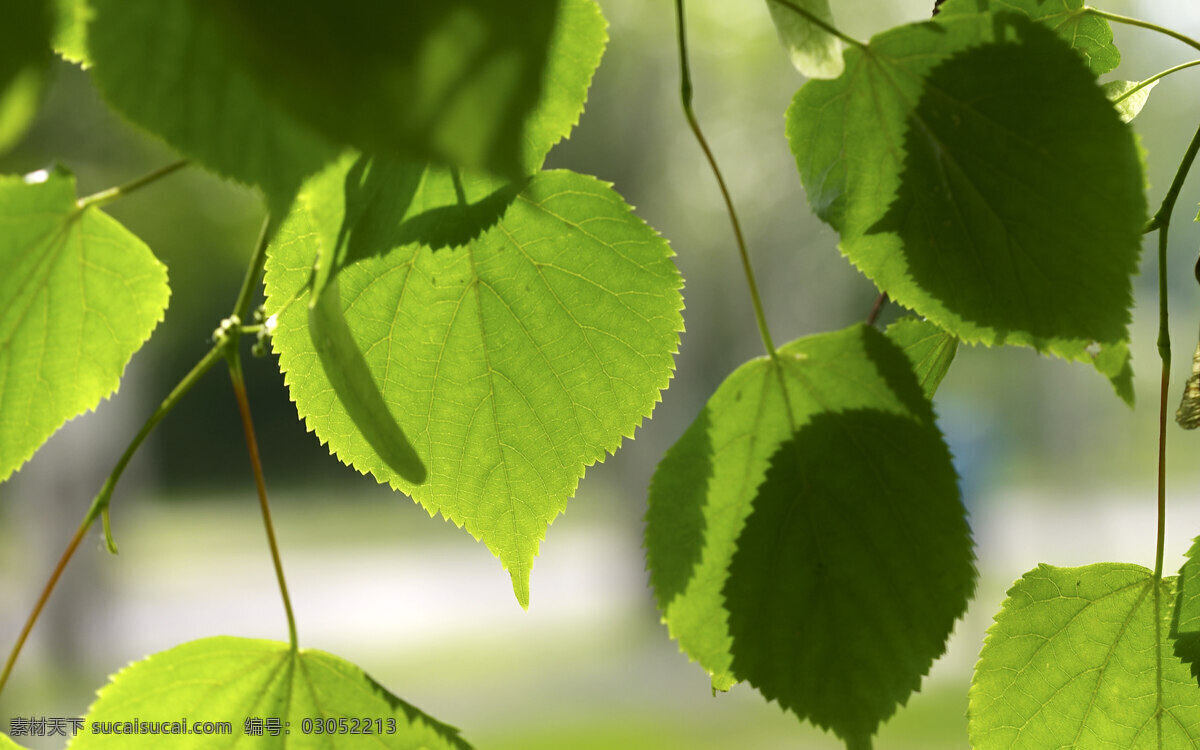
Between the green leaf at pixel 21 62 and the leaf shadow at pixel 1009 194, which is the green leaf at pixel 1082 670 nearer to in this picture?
the leaf shadow at pixel 1009 194

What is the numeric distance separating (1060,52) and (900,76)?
0.02m

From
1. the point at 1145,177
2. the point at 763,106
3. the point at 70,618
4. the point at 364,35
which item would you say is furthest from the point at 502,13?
the point at 70,618

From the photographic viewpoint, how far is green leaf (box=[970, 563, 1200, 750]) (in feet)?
0.66

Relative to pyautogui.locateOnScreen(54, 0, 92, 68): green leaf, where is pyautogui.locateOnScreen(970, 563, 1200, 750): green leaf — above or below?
below

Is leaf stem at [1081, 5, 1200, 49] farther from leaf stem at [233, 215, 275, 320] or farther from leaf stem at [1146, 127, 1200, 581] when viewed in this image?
leaf stem at [233, 215, 275, 320]

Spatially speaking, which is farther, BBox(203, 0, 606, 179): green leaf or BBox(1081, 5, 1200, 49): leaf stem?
BBox(1081, 5, 1200, 49): leaf stem

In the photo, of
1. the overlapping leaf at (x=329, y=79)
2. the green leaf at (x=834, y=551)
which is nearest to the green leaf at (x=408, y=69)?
the overlapping leaf at (x=329, y=79)

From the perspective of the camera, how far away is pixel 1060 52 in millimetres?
145

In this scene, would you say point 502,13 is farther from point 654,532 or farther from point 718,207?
point 718,207

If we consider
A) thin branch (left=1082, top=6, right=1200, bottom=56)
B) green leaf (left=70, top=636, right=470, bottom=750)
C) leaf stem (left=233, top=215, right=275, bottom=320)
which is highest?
thin branch (left=1082, top=6, right=1200, bottom=56)

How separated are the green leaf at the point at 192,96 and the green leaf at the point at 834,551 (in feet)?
0.33

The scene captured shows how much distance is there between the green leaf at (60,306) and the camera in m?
0.18

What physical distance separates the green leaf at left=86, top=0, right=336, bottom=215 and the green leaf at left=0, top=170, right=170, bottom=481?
0.30ft

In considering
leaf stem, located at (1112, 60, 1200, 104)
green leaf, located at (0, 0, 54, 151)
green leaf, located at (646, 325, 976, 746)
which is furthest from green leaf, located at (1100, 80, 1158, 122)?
green leaf, located at (0, 0, 54, 151)
